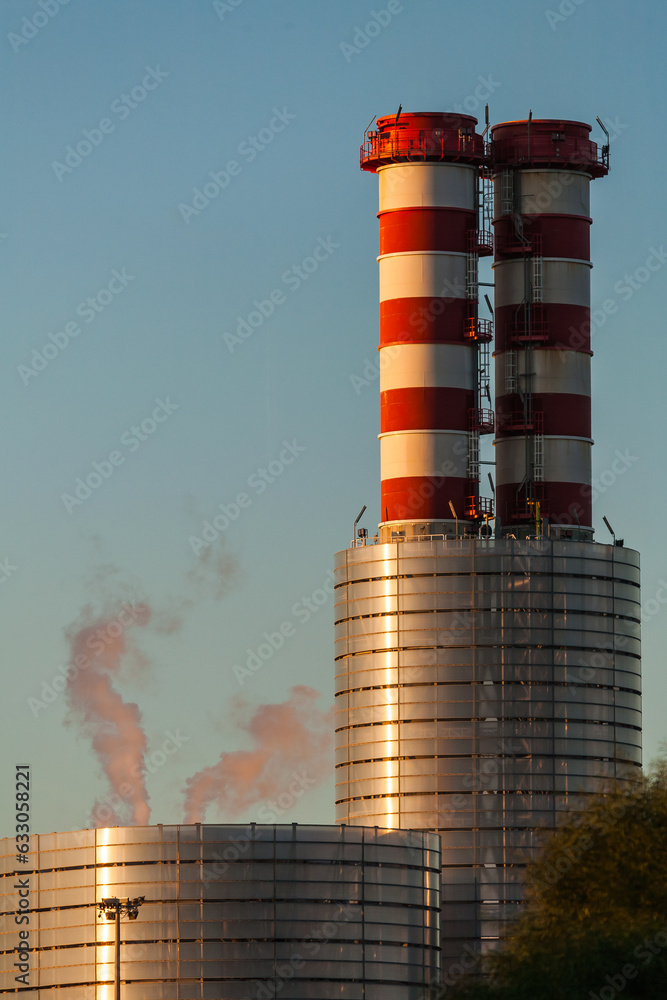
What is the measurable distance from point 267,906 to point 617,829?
2801cm

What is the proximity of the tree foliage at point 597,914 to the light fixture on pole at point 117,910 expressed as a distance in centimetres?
2012

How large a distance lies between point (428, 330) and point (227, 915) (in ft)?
122

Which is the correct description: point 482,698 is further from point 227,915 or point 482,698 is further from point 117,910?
point 117,910

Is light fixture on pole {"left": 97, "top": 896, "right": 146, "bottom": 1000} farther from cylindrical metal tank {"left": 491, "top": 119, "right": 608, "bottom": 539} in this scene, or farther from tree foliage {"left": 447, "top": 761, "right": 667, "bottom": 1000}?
cylindrical metal tank {"left": 491, "top": 119, "right": 608, "bottom": 539}

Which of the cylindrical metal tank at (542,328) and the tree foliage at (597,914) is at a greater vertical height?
the cylindrical metal tank at (542,328)

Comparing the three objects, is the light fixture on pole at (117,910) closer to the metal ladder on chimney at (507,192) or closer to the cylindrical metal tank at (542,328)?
the cylindrical metal tank at (542,328)

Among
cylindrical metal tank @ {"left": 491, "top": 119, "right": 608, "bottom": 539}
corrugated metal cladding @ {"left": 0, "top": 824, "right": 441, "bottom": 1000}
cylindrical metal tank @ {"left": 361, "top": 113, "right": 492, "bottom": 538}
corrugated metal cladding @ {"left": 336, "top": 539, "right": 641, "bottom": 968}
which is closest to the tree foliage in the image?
corrugated metal cladding @ {"left": 0, "top": 824, "right": 441, "bottom": 1000}

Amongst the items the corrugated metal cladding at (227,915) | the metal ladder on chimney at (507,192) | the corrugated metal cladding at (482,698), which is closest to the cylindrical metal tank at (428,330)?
the metal ladder on chimney at (507,192)

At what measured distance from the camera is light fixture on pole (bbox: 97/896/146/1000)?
329 ft

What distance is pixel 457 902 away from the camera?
12138 cm

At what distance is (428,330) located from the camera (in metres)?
127

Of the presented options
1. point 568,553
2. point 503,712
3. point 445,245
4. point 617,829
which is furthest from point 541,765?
point 617,829

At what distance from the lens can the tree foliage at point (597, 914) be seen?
67.9 meters

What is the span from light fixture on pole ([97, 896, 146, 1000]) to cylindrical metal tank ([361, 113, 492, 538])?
2957 cm
